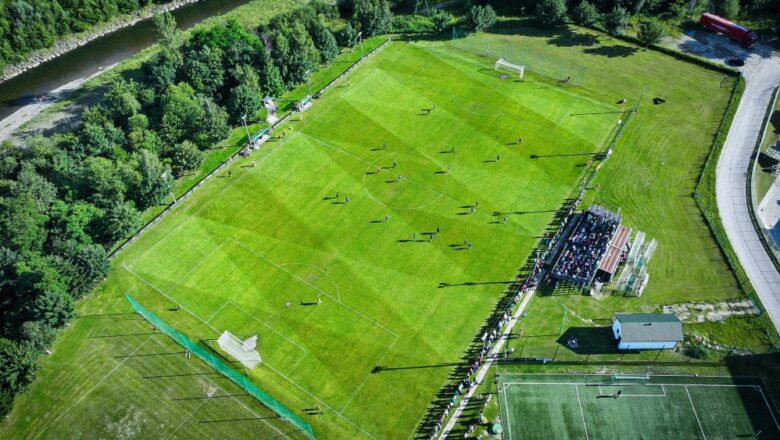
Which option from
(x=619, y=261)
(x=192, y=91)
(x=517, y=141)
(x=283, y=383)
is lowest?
(x=283, y=383)

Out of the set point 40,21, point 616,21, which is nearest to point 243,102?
point 40,21

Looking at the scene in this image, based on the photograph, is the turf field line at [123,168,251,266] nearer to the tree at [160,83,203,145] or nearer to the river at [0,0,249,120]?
the tree at [160,83,203,145]

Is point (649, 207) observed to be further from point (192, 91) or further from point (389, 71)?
point (192, 91)

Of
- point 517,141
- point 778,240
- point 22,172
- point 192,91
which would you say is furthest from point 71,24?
point 778,240

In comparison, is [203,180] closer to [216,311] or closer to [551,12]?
[216,311]

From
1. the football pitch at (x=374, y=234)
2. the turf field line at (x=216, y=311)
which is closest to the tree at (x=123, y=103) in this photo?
the football pitch at (x=374, y=234)

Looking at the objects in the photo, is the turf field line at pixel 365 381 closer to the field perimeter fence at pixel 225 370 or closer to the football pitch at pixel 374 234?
the football pitch at pixel 374 234

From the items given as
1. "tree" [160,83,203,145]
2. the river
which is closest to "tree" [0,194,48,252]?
"tree" [160,83,203,145]
